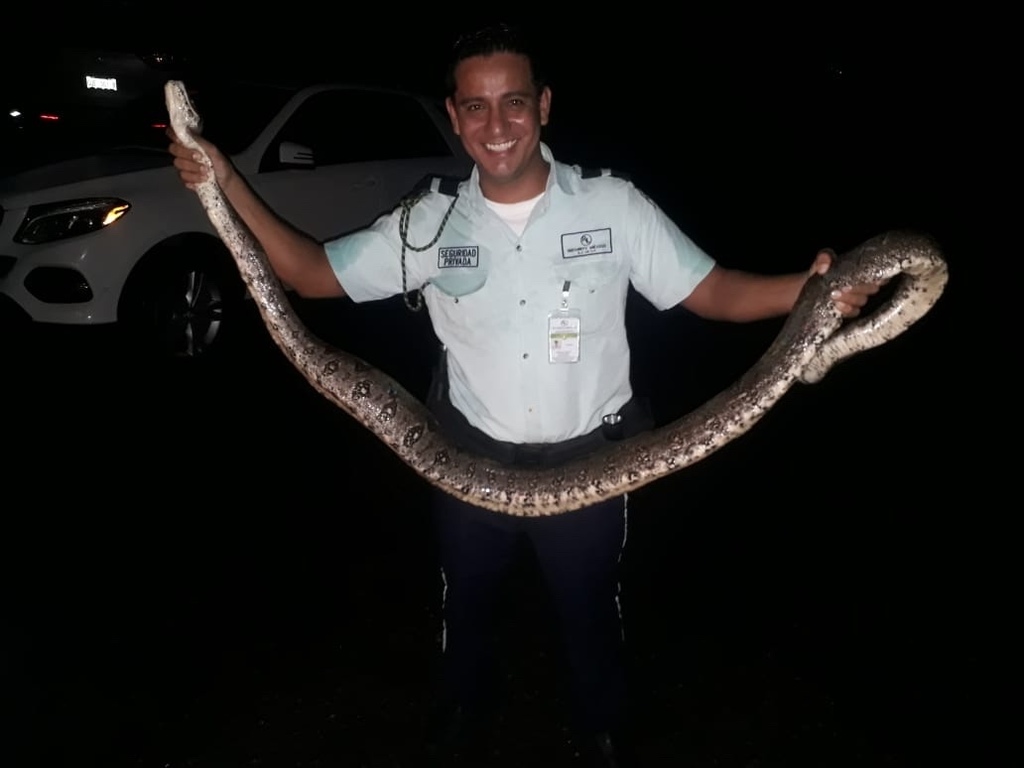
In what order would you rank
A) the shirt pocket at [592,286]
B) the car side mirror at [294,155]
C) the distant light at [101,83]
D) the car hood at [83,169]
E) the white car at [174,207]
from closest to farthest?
the shirt pocket at [592,286] < the white car at [174,207] < the car hood at [83,169] < the car side mirror at [294,155] < the distant light at [101,83]

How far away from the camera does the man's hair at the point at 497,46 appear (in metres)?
2.45

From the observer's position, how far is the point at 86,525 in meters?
4.43

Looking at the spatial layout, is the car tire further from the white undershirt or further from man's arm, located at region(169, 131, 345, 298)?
the white undershirt

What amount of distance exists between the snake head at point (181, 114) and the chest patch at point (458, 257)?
86 cm

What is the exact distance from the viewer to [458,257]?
2.59m

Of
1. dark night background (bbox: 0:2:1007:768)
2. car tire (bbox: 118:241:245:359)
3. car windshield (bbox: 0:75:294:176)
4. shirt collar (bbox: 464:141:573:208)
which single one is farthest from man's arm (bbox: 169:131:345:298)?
car windshield (bbox: 0:75:294:176)

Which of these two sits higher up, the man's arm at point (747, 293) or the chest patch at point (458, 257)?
the chest patch at point (458, 257)

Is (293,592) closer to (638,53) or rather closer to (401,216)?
(401,216)

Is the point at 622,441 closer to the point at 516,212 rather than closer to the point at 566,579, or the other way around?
the point at 566,579

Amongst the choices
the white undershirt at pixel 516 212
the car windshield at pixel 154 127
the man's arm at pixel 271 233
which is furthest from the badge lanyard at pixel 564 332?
the car windshield at pixel 154 127

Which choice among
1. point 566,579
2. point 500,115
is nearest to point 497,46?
point 500,115

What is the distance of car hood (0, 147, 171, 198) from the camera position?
599cm

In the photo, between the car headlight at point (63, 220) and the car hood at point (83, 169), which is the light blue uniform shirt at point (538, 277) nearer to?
the car headlight at point (63, 220)

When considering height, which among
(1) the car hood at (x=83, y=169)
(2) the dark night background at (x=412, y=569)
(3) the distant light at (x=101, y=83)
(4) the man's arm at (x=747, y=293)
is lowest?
(2) the dark night background at (x=412, y=569)
